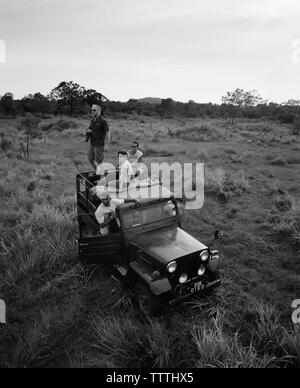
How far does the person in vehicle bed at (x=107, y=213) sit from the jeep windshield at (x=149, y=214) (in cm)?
17

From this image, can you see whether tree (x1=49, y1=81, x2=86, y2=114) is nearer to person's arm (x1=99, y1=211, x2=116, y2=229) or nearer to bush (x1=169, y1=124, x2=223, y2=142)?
bush (x1=169, y1=124, x2=223, y2=142)

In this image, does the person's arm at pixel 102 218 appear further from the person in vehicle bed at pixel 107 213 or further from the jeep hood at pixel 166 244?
the jeep hood at pixel 166 244

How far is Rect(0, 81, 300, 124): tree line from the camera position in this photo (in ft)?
136

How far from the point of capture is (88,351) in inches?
157

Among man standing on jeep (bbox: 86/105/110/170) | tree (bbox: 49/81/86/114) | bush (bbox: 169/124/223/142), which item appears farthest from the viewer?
tree (bbox: 49/81/86/114)

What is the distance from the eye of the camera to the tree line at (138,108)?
1636 inches

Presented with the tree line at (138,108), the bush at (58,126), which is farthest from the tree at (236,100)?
the bush at (58,126)

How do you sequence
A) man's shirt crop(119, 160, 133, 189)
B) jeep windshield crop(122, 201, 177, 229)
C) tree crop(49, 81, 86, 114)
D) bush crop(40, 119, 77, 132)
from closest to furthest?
jeep windshield crop(122, 201, 177, 229), man's shirt crop(119, 160, 133, 189), bush crop(40, 119, 77, 132), tree crop(49, 81, 86, 114)

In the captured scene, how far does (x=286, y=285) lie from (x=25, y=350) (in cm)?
437

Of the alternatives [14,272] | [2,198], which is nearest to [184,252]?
[14,272]

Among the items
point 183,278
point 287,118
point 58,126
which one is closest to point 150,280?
point 183,278

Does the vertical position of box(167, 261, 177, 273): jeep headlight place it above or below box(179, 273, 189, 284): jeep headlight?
above

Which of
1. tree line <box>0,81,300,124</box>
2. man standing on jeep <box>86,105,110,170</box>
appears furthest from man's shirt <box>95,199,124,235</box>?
tree line <box>0,81,300,124</box>

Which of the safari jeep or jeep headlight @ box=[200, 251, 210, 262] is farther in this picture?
jeep headlight @ box=[200, 251, 210, 262]
